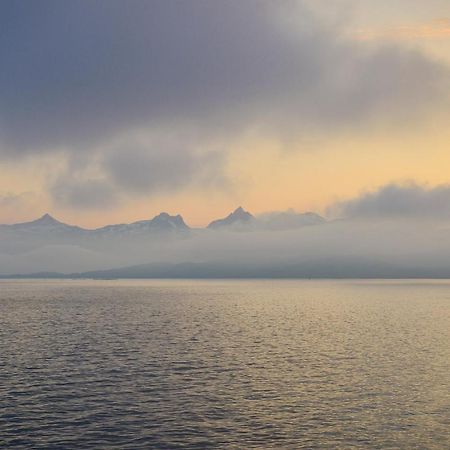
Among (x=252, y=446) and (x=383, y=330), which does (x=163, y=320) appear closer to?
(x=383, y=330)

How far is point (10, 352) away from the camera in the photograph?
311 ft

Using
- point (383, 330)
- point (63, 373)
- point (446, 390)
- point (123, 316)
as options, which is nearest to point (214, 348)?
point (63, 373)

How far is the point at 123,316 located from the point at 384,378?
390ft

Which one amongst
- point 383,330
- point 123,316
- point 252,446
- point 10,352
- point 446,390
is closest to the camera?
point 252,446

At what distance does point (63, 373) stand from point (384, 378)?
4529cm

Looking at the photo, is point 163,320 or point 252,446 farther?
point 163,320

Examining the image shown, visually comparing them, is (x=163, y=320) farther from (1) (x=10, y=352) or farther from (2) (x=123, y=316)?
(1) (x=10, y=352)

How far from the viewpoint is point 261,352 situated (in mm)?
96688

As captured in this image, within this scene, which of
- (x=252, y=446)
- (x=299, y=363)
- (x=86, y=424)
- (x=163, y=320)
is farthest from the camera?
(x=163, y=320)

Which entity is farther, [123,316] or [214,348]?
[123,316]

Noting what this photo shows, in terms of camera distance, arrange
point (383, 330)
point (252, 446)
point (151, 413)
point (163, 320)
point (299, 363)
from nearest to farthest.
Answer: point (252, 446), point (151, 413), point (299, 363), point (383, 330), point (163, 320)

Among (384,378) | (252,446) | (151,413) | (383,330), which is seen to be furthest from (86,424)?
(383,330)

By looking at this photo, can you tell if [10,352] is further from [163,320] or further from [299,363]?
[163,320]

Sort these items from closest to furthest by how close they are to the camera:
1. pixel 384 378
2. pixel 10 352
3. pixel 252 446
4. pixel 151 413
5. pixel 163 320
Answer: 1. pixel 252 446
2. pixel 151 413
3. pixel 384 378
4. pixel 10 352
5. pixel 163 320
